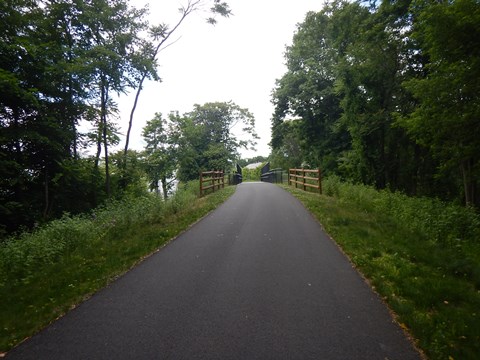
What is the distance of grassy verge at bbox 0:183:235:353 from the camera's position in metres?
3.55

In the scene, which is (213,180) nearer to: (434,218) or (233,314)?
(434,218)

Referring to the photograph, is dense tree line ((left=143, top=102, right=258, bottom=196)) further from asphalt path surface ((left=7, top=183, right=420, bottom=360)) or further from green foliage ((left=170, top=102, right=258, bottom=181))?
asphalt path surface ((left=7, top=183, right=420, bottom=360))

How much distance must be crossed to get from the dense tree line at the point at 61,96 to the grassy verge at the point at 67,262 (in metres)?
4.23

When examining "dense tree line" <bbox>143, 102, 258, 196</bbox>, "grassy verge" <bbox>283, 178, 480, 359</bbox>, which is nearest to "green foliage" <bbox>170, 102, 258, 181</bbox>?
"dense tree line" <bbox>143, 102, 258, 196</bbox>

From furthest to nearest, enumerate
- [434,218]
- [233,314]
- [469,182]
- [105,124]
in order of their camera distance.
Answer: [105,124] → [469,182] → [434,218] → [233,314]

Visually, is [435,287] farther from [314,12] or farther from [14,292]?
[314,12]

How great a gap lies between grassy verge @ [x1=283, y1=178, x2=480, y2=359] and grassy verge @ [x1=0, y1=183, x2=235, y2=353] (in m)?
4.07

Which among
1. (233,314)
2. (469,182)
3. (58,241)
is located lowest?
(233,314)

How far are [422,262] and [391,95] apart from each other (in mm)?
11538

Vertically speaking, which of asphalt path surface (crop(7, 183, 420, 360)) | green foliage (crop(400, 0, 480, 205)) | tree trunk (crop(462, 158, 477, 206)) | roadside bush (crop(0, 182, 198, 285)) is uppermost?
green foliage (crop(400, 0, 480, 205))

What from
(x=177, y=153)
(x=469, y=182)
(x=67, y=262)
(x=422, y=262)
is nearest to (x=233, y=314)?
(x=422, y=262)

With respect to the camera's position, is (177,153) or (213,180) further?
(177,153)

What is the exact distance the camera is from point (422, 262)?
16.0 feet

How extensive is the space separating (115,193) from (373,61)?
15564 millimetres
